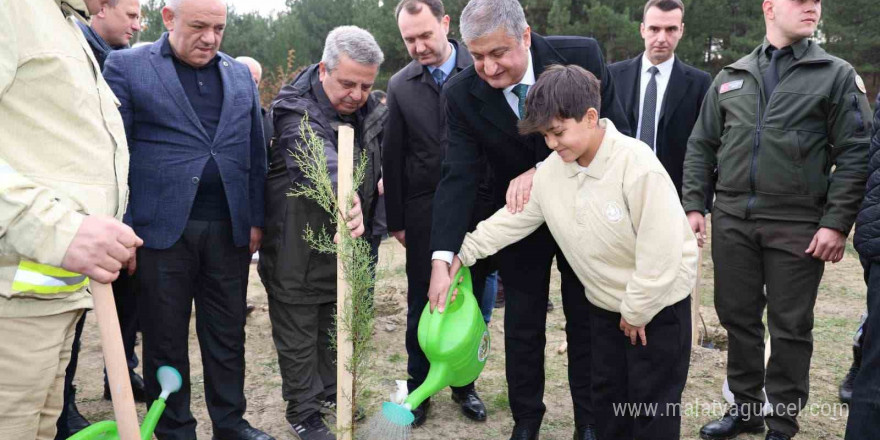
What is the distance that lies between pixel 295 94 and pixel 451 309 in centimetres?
133

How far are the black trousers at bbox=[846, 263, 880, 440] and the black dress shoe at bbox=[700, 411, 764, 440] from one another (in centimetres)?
91

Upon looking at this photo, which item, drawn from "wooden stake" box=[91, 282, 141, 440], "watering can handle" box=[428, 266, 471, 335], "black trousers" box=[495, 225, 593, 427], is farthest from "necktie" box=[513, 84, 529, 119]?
"wooden stake" box=[91, 282, 141, 440]

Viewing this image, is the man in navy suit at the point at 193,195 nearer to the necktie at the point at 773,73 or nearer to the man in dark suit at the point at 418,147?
the man in dark suit at the point at 418,147

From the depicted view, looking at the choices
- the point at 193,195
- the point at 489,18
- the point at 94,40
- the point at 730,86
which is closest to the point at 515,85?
the point at 489,18

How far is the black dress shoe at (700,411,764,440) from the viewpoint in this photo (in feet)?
11.9

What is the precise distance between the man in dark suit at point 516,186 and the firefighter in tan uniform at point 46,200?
1.42 metres

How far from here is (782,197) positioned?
3.44 metres

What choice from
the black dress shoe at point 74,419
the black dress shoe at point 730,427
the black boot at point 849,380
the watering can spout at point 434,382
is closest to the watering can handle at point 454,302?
the watering can spout at point 434,382

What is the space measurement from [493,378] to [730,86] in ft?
7.40

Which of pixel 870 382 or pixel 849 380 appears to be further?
pixel 849 380

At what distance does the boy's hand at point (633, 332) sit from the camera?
2.71m

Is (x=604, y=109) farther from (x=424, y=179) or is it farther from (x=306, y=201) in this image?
(x=306, y=201)

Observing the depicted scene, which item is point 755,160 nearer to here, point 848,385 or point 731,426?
point 731,426

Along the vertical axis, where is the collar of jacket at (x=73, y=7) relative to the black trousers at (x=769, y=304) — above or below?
above
